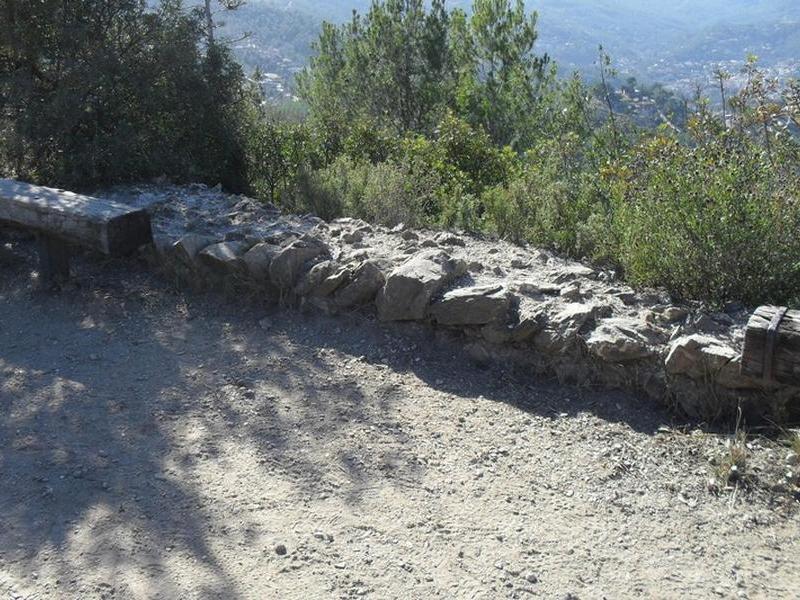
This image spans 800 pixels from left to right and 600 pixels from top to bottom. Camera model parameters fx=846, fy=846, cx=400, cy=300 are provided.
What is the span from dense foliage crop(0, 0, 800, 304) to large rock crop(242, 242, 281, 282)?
1.45 meters

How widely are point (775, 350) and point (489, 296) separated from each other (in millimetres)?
1484

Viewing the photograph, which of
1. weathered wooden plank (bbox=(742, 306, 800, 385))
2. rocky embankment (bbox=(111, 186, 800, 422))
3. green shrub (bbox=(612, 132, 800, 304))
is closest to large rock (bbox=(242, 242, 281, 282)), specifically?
rocky embankment (bbox=(111, 186, 800, 422))

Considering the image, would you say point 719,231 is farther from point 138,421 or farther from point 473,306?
point 138,421

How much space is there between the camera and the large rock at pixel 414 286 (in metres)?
4.78

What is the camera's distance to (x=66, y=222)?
532cm

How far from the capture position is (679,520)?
→ 342 centimetres

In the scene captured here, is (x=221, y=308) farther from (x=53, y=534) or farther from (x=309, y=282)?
(x=53, y=534)

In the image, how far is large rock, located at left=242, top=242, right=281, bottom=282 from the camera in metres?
5.28

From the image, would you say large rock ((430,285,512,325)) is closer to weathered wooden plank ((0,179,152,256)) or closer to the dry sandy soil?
the dry sandy soil

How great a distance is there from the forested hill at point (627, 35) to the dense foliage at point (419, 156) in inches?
33.7

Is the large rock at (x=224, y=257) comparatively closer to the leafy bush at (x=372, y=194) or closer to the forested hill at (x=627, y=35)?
the leafy bush at (x=372, y=194)

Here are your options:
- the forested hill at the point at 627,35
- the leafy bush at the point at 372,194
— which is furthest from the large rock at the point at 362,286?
the forested hill at the point at 627,35

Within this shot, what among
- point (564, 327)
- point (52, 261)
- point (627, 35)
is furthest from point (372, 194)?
point (627, 35)

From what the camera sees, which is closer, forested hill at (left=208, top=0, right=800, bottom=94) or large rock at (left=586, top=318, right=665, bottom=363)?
large rock at (left=586, top=318, right=665, bottom=363)
